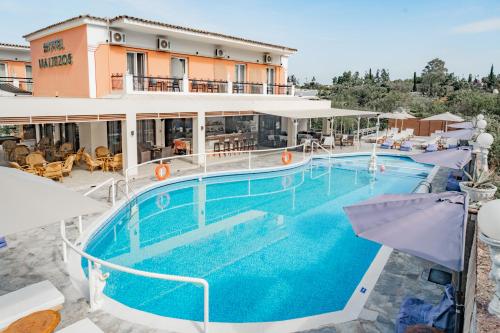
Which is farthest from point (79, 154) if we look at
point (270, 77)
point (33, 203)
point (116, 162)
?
point (270, 77)

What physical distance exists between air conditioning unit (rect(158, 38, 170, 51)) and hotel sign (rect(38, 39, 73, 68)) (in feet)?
16.2

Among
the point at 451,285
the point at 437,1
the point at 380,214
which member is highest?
the point at 437,1

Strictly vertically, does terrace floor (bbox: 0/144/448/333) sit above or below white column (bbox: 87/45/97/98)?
below

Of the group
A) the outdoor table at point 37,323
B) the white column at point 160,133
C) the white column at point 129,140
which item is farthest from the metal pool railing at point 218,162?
the outdoor table at point 37,323

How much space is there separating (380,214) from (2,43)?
31453mm

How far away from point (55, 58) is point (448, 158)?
71.0 ft

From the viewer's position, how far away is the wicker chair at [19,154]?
59.3 feet

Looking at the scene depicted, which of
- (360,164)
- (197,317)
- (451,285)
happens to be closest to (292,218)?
(197,317)

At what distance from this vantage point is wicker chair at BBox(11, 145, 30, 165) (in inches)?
712

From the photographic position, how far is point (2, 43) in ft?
91.6

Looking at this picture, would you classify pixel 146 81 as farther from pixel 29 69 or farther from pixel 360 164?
pixel 29 69

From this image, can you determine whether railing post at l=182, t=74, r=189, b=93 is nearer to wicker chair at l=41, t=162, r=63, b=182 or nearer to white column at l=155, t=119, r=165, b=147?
white column at l=155, t=119, r=165, b=147

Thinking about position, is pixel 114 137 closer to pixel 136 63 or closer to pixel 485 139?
pixel 136 63

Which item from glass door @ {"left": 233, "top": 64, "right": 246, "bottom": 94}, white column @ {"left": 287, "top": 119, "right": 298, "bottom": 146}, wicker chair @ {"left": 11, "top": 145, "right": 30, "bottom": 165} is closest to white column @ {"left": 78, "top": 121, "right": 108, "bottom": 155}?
wicker chair @ {"left": 11, "top": 145, "right": 30, "bottom": 165}
